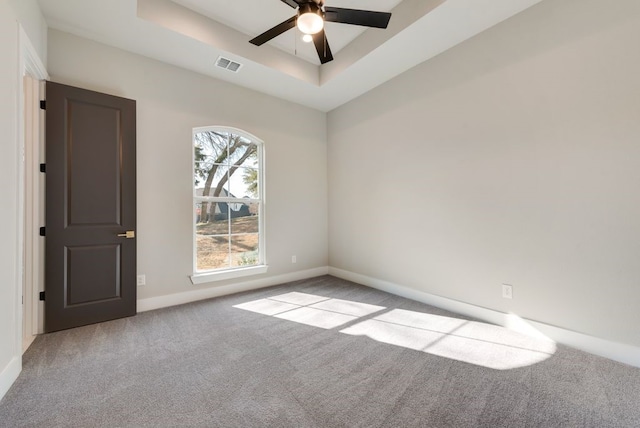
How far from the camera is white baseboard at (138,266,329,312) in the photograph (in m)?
3.05

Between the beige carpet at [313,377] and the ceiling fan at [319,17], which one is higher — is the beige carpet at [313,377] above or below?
below

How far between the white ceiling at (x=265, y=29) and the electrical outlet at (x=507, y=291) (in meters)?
2.57

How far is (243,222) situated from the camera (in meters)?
3.87

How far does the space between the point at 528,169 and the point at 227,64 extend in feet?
11.3

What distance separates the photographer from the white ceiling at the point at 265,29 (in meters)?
2.43

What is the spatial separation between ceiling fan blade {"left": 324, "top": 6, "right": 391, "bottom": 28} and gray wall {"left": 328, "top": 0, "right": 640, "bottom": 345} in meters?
1.35

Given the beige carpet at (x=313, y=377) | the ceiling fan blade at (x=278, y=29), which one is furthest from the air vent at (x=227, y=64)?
the beige carpet at (x=313, y=377)

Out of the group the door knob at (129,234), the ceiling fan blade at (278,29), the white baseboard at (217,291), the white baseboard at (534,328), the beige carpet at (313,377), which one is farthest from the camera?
the white baseboard at (217,291)

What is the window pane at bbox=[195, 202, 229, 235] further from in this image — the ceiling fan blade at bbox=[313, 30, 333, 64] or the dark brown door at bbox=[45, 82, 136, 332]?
the ceiling fan blade at bbox=[313, 30, 333, 64]

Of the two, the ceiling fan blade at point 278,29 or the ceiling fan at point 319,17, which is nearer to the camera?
the ceiling fan at point 319,17

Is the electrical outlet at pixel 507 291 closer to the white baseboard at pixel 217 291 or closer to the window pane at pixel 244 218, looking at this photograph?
the white baseboard at pixel 217 291

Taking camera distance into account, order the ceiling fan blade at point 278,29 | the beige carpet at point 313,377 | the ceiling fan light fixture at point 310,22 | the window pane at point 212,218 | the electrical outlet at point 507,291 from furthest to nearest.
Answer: the window pane at point 212,218
the electrical outlet at point 507,291
the ceiling fan blade at point 278,29
the ceiling fan light fixture at point 310,22
the beige carpet at point 313,377

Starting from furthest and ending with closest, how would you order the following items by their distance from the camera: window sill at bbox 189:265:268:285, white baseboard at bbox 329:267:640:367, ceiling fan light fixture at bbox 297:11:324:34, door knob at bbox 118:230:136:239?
window sill at bbox 189:265:268:285 < door knob at bbox 118:230:136:239 < white baseboard at bbox 329:267:640:367 < ceiling fan light fixture at bbox 297:11:324:34

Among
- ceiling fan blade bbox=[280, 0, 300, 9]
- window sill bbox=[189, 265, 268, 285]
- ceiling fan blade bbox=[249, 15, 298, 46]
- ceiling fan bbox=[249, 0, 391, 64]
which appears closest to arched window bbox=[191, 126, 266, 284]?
window sill bbox=[189, 265, 268, 285]
